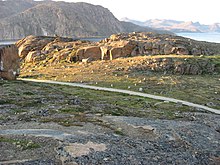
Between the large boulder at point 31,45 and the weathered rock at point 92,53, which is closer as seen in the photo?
the weathered rock at point 92,53

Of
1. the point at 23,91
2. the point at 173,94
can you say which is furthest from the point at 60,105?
the point at 173,94

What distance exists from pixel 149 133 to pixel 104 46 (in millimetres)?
66519

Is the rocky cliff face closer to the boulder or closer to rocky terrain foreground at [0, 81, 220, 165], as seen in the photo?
the boulder

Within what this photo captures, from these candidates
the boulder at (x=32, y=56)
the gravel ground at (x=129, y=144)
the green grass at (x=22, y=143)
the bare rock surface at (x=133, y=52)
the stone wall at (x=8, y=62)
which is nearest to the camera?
the gravel ground at (x=129, y=144)

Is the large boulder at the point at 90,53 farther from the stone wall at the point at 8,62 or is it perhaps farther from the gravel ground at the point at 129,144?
the gravel ground at the point at 129,144

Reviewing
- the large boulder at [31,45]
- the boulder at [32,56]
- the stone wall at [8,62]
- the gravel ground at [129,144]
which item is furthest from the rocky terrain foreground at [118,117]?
the large boulder at [31,45]

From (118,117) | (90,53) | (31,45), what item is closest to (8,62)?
(90,53)

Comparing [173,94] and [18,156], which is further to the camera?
[173,94]

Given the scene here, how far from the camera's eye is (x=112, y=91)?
56469mm

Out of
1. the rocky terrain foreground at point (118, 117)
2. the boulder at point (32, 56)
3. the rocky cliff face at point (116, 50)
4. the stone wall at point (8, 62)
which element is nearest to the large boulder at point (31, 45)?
the rocky cliff face at point (116, 50)

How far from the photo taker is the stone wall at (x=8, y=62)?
201ft

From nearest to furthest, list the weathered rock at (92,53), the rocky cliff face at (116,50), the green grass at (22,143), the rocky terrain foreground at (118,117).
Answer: the green grass at (22,143), the rocky terrain foreground at (118,117), the rocky cliff face at (116,50), the weathered rock at (92,53)

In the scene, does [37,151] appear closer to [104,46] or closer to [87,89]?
[87,89]

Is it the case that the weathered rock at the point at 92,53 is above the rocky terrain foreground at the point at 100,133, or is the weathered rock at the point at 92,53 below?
above
